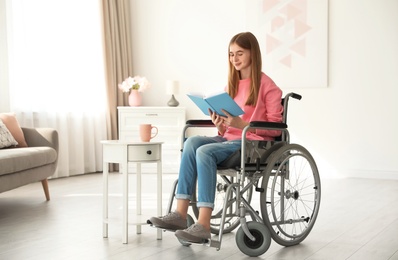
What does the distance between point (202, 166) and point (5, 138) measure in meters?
2.13

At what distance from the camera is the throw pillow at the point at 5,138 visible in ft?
13.8

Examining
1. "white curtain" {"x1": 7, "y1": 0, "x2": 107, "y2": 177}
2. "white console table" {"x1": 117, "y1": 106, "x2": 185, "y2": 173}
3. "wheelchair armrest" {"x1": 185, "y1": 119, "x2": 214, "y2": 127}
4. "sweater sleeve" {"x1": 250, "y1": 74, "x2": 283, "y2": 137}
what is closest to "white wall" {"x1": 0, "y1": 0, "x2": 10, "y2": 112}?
"white curtain" {"x1": 7, "y1": 0, "x2": 107, "y2": 177}

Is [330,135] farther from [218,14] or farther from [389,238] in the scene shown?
[389,238]

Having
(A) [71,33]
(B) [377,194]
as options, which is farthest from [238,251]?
(A) [71,33]

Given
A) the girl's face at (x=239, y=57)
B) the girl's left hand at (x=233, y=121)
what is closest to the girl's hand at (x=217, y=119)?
the girl's left hand at (x=233, y=121)

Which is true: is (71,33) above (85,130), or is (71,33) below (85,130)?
above

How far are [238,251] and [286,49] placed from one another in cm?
333

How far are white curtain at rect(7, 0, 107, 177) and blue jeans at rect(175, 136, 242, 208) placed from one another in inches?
112

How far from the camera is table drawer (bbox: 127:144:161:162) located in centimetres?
281

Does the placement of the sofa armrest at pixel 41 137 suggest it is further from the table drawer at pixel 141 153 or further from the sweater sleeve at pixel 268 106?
the sweater sleeve at pixel 268 106

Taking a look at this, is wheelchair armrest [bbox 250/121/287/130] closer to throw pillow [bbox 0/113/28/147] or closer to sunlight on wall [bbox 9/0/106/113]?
throw pillow [bbox 0/113/28/147]

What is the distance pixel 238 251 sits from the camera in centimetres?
266

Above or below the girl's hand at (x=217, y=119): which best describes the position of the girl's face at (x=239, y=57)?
above

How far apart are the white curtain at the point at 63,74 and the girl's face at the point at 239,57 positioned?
2788mm
